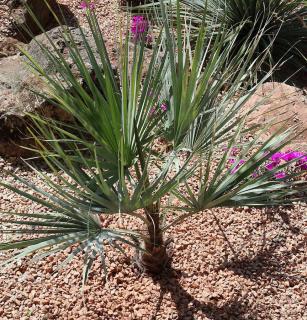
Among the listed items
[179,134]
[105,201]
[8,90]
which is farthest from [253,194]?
[8,90]

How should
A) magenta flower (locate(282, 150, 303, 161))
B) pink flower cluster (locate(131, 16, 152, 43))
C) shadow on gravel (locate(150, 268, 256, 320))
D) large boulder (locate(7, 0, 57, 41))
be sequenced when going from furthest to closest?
1. large boulder (locate(7, 0, 57, 41))
2. magenta flower (locate(282, 150, 303, 161))
3. shadow on gravel (locate(150, 268, 256, 320))
4. pink flower cluster (locate(131, 16, 152, 43))

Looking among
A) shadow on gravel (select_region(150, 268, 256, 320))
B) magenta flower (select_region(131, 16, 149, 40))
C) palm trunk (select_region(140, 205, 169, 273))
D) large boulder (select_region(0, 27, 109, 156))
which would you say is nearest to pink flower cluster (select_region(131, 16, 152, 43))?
magenta flower (select_region(131, 16, 149, 40))

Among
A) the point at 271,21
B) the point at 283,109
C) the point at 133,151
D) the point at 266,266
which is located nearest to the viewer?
the point at 133,151

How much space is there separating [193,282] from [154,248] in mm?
333

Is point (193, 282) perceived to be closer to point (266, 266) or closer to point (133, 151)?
point (266, 266)

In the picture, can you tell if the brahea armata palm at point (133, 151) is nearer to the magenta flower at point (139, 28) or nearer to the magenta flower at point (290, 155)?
the magenta flower at point (139, 28)

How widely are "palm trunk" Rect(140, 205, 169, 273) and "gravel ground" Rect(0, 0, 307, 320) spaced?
75 millimetres

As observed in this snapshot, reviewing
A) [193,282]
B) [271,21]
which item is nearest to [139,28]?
[193,282]

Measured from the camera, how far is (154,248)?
213cm

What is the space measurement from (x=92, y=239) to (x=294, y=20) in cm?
331

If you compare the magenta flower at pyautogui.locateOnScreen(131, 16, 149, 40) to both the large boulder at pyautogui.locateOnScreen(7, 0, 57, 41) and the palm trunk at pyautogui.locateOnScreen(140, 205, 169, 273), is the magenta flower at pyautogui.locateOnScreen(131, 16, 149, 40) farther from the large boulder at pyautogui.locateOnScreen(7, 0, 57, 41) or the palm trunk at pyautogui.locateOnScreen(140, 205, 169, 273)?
the large boulder at pyautogui.locateOnScreen(7, 0, 57, 41)

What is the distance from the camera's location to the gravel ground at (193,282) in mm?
2213

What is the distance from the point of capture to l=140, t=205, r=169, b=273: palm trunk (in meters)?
1.97

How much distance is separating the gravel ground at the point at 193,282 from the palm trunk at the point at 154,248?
8cm
